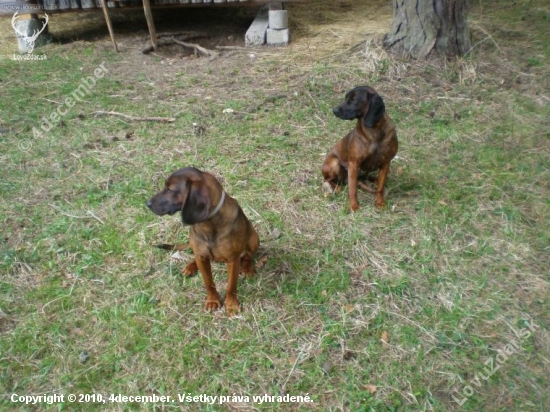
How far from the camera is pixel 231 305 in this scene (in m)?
3.51

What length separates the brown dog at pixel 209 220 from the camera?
2785 millimetres

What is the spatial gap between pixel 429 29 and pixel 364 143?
12.1ft

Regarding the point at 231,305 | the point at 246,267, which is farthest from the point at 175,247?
the point at 231,305

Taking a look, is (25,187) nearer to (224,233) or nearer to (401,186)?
(224,233)

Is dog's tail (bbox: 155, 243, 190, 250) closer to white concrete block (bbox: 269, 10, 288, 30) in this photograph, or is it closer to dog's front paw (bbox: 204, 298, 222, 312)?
dog's front paw (bbox: 204, 298, 222, 312)

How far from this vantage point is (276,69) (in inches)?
294

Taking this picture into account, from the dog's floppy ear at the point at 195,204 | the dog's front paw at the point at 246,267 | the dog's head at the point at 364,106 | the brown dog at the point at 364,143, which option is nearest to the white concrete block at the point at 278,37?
the brown dog at the point at 364,143

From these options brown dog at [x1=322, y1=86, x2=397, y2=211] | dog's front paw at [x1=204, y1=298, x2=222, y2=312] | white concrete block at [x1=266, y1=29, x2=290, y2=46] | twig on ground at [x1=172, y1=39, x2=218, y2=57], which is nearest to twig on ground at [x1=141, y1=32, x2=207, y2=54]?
twig on ground at [x1=172, y1=39, x2=218, y2=57]

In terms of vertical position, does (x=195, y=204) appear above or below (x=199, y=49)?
above

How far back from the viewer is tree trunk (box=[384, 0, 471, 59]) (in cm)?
675

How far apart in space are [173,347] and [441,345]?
6.39 ft

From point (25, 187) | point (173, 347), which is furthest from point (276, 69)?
point (173, 347)

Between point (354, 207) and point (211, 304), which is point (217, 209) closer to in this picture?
point (211, 304)

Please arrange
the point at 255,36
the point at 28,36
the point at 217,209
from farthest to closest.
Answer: the point at 28,36
the point at 255,36
the point at 217,209
